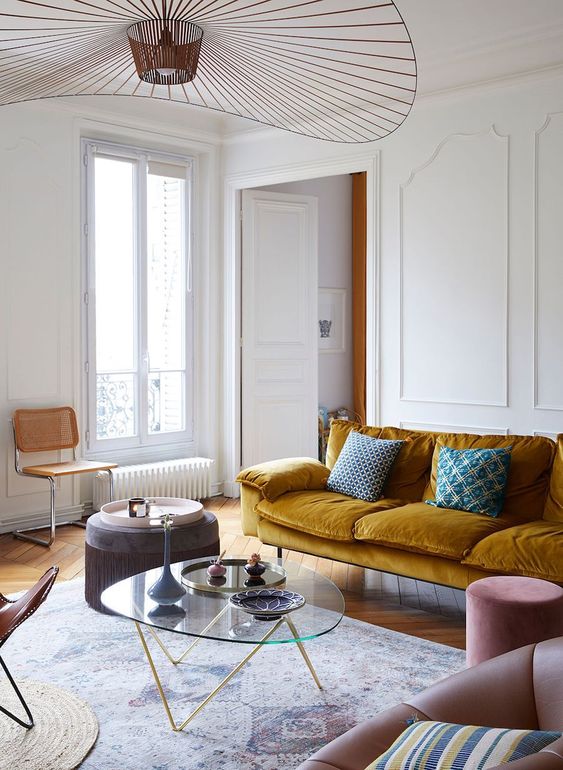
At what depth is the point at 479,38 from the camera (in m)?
4.77

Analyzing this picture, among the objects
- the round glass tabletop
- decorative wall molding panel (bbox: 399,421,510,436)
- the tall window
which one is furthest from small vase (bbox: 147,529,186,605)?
the tall window

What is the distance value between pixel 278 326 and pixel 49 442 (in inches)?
85.8

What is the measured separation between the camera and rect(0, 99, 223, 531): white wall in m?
5.53

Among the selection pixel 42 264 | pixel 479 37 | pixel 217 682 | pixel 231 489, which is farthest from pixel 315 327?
pixel 217 682

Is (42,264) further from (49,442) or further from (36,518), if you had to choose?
(36,518)

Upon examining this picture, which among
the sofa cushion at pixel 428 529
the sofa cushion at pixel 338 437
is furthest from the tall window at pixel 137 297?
the sofa cushion at pixel 428 529

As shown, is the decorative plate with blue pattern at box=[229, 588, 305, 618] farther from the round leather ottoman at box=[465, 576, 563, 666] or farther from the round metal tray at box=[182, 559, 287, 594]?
the round leather ottoman at box=[465, 576, 563, 666]

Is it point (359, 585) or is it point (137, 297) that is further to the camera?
point (137, 297)

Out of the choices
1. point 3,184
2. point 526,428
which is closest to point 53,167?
point 3,184

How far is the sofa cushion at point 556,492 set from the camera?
4.04 metres

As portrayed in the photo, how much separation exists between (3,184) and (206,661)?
353 cm

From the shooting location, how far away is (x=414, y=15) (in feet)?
14.6

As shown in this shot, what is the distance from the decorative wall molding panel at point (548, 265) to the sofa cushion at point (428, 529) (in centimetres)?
126

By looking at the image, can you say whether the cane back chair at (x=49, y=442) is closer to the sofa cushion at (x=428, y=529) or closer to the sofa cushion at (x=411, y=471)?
the sofa cushion at (x=411, y=471)
